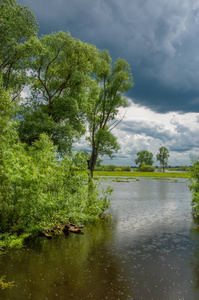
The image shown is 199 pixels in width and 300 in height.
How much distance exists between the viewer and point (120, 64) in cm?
3400

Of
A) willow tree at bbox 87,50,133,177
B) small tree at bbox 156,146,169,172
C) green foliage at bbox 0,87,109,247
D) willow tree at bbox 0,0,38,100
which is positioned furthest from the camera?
small tree at bbox 156,146,169,172

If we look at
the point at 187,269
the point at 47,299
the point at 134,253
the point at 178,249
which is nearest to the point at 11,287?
the point at 47,299

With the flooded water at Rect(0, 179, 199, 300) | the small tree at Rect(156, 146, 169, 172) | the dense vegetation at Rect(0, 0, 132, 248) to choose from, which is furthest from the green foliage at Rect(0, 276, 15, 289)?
the small tree at Rect(156, 146, 169, 172)

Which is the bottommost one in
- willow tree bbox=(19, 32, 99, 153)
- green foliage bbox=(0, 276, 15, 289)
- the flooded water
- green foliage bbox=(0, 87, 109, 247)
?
the flooded water

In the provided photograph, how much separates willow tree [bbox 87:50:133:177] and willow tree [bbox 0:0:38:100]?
10.5 m

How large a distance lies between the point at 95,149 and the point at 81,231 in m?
18.3

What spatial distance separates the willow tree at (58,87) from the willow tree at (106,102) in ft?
16.4

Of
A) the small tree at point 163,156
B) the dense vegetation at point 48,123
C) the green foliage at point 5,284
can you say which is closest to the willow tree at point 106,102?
the dense vegetation at point 48,123

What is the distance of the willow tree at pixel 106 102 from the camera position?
1287 inches

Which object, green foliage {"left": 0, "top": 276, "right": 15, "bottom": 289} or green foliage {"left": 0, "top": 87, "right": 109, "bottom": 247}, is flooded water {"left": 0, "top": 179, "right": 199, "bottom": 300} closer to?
green foliage {"left": 0, "top": 276, "right": 15, "bottom": 289}

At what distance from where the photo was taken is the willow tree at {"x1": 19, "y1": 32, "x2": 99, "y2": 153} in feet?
80.8

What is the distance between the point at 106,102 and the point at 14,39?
16162 millimetres

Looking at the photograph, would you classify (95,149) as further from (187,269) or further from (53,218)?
(187,269)

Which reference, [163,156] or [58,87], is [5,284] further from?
[163,156]
